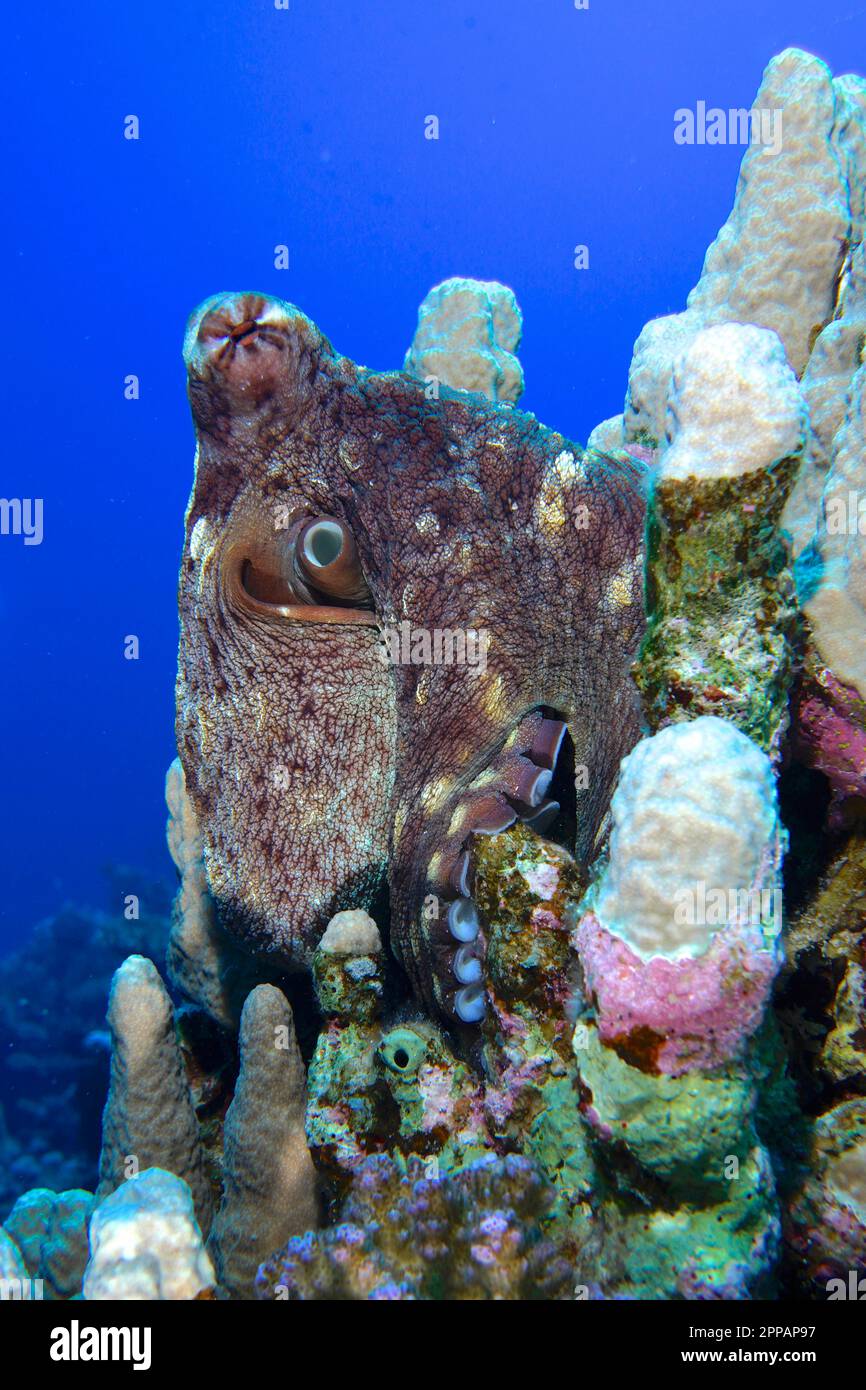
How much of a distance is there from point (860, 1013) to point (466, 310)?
537cm

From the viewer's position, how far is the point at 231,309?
2.83 meters

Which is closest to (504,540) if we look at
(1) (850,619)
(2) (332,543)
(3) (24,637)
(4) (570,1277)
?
(2) (332,543)

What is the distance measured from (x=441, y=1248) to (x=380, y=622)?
2.08 meters

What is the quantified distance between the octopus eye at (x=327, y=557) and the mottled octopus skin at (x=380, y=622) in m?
0.06

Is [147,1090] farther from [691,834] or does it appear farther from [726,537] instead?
[726,537]

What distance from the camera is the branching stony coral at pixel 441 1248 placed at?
6.80 ft

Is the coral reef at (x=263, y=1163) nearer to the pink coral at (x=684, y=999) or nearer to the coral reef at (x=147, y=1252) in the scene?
the coral reef at (x=147, y=1252)

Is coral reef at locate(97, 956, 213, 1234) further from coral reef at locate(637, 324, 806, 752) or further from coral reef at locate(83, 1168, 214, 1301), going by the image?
coral reef at locate(637, 324, 806, 752)

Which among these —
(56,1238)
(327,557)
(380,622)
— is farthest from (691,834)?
(56,1238)

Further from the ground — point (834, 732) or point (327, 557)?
point (327, 557)

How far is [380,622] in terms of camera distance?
3123mm

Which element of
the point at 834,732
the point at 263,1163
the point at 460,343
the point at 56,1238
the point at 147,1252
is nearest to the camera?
the point at 147,1252

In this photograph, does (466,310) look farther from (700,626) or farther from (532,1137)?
(532,1137)

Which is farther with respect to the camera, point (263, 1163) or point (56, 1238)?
point (56, 1238)
